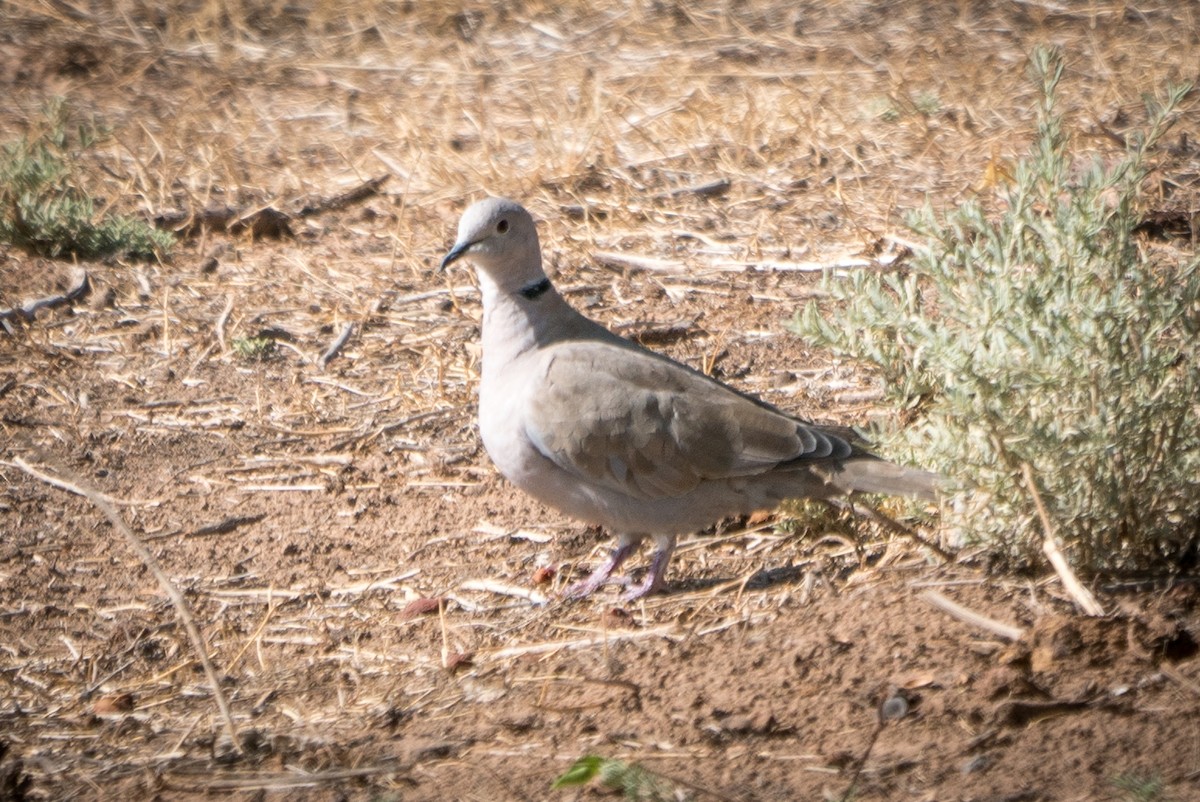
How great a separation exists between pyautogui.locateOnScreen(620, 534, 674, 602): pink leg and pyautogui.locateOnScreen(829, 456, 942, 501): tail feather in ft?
1.75

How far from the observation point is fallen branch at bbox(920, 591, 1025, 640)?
119 inches

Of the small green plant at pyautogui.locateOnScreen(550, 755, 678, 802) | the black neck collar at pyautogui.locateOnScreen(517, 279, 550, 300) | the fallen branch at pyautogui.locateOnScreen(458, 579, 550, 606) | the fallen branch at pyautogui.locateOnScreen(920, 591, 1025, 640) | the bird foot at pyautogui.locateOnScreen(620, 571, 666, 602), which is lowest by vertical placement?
the fallen branch at pyautogui.locateOnScreen(458, 579, 550, 606)

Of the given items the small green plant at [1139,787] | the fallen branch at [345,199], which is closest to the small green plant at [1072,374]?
the small green plant at [1139,787]

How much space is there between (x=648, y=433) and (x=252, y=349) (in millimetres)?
2168

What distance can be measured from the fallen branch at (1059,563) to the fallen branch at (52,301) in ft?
13.4

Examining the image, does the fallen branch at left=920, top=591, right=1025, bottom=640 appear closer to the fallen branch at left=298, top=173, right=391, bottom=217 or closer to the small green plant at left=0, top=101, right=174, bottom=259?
the small green plant at left=0, top=101, right=174, bottom=259

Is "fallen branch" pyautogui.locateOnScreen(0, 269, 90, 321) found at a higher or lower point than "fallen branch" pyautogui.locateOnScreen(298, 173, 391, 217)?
lower

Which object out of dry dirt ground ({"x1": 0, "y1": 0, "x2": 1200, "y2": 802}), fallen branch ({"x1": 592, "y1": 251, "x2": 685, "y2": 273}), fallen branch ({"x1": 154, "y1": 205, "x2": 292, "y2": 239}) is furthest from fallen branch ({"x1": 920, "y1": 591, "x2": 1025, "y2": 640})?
fallen branch ({"x1": 154, "y1": 205, "x2": 292, "y2": 239})

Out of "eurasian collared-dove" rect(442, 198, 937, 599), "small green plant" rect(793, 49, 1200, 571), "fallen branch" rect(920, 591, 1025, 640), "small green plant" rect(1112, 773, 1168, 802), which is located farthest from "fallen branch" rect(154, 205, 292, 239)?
"small green plant" rect(1112, 773, 1168, 802)

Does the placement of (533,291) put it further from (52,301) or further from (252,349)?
(52,301)

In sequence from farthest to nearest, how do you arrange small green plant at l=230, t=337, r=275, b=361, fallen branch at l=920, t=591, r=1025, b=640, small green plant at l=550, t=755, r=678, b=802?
small green plant at l=230, t=337, r=275, b=361, fallen branch at l=920, t=591, r=1025, b=640, small green plant at l=550, t=755, r=678, b=802

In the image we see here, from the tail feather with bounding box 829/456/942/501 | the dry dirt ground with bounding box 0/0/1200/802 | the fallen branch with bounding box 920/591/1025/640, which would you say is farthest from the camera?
the tail feather with bounding box 829/456/942/501

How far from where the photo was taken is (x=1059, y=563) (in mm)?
3096

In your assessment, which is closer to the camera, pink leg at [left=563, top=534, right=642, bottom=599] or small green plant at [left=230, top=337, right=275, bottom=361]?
pink leg at [left=563, top=534, right=642, bottom=599]
